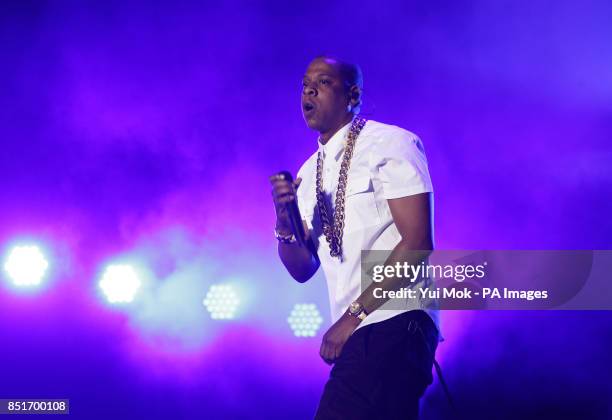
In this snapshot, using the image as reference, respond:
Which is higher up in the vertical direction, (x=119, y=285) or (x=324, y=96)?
(x=119, y=285)

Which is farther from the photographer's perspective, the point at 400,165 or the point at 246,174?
the point at 246,174

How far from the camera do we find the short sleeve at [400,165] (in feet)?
6.98

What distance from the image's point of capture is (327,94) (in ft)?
8.20

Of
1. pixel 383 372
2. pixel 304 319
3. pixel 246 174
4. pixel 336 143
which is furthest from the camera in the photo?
pixel 246 174

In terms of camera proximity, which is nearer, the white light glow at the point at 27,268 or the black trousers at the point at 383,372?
the black trousers at the point at 383,372

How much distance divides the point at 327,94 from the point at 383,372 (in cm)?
102

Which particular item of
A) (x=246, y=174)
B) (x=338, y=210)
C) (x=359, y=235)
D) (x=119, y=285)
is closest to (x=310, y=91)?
(x=338, y=210)

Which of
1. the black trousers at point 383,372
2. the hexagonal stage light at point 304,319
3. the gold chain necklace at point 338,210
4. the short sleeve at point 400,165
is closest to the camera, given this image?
the black trousers at point 383,372

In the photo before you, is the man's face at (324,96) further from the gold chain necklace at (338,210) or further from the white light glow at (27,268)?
the white light glow at (27,268)

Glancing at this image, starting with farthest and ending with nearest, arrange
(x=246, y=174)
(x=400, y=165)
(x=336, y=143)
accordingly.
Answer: (x=246, y=174) → (x=336, y=143) → (x=400, y=165)

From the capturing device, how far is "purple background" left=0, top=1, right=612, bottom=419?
4.47 metres

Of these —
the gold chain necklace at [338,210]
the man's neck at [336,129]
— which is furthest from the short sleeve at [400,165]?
the man's neck at [336,129]

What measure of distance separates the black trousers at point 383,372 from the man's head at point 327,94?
2.59ft

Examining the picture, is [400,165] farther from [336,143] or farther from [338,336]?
[338,336]
